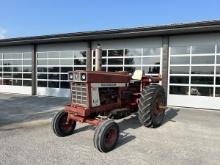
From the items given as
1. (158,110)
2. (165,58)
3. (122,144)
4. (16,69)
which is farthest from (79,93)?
(16,69)

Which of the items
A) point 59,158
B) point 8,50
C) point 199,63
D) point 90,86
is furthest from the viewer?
point 8,50

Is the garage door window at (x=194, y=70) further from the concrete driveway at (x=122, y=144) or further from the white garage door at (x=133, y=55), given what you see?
the concrete driveway at (x=122, y=144)

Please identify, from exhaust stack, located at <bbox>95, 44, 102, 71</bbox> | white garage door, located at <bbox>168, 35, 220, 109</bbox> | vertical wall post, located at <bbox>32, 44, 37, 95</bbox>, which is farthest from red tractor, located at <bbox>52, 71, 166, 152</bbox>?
vertical wall post, located at <bbox>32, 44, 37, 95</bbox>

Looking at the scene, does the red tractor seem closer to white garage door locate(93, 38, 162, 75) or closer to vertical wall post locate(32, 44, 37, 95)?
white garage door locate(93, 38, 162, 75)

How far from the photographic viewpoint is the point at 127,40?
13742 millimetres

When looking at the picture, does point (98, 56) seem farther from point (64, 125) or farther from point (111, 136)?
point (111, 136)

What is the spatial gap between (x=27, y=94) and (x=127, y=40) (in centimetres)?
827

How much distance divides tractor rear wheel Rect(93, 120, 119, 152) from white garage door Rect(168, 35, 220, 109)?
7.37 meters

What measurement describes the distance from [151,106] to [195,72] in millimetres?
5805

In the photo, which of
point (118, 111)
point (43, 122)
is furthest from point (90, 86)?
point (43, 122)

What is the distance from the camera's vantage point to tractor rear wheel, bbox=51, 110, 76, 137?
6.21 metres

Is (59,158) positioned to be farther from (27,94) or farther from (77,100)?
(27,94)

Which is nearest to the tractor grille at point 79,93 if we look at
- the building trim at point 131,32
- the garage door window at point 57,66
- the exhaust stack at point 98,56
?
the exhaust stack at point 98,56

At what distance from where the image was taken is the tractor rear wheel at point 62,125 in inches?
245
